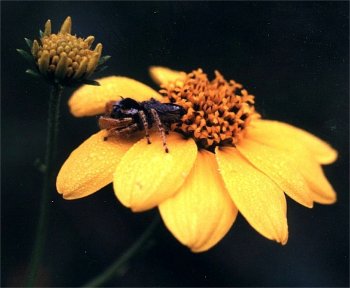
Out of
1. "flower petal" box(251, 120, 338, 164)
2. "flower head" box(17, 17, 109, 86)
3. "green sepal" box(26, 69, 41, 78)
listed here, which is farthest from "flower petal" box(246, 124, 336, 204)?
"green sepal" box(26, 69, 41, 78)

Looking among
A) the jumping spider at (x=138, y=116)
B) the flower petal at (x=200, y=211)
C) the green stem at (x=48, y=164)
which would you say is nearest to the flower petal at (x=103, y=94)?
the jumping spider at (x=138, y=116)

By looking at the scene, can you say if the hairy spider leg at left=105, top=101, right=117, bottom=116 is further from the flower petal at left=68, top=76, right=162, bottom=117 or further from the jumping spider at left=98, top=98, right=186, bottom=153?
the flower petal at left=68, top=76, right=162, bottom=117

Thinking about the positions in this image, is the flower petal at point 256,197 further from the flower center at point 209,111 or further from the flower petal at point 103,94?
the flower petal at point 103,94

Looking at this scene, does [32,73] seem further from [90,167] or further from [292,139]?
[292,139]

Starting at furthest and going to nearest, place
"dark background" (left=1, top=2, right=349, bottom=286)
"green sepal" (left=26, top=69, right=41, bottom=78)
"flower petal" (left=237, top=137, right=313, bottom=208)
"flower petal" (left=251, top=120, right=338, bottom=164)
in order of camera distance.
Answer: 1. "dark background" (left=1, top=2, right=349, bottom=286)
2. "flower petal" (left=251, top=120, right=338, bottom=164)
3. "flower petal" (left=237, top=137, right=313, bottom=208)
4. "green sepal" (left=26, top=69, right=41, bottom=78)

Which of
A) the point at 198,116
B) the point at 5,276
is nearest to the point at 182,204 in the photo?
the point at 198,116
